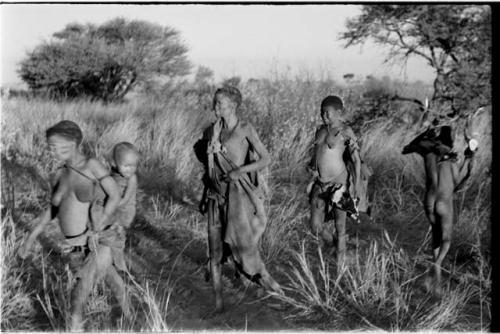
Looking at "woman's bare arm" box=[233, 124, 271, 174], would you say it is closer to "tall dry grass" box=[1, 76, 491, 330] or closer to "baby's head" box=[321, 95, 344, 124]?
"tall dry grass" box=[1, 76, 491, 330]

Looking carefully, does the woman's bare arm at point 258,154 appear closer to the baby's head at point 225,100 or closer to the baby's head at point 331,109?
the baby's head at point 225,100

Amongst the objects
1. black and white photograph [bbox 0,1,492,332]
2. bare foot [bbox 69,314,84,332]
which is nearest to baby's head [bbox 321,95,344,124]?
black and white photograph [bbox 0,1,492,332]

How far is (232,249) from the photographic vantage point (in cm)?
461

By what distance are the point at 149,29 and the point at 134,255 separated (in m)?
18.5

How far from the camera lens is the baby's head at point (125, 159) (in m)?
4.04

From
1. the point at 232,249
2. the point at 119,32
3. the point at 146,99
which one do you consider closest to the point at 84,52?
the point at 119,32

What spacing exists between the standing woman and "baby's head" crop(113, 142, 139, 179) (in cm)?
12

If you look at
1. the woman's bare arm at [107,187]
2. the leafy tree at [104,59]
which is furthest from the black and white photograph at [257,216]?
the leafy tree at [104,59]

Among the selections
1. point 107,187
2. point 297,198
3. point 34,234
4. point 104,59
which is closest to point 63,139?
point 107,187

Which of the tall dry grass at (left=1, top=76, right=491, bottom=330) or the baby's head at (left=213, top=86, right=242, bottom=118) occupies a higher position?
the baby's head at (left=213, top=86, right=242, bottom=118)

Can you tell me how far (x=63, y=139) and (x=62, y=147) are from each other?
5 cm

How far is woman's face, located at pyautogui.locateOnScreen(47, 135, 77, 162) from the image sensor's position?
3.88 meters

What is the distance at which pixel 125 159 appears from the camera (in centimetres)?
403

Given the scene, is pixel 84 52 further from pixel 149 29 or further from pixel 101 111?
pixel 101 111
